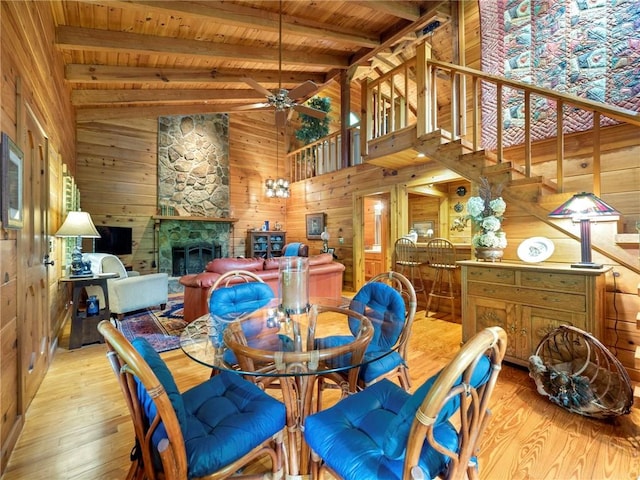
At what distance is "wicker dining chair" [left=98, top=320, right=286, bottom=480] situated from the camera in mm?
826

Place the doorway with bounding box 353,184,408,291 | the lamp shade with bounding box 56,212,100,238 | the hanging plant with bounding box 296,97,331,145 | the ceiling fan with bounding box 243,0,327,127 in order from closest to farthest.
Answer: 1. the lamp shade with bounding box 56,212,100,238
2. the ceiling fan with bounding box 243,0,327,127
3. the doorway with bounding box 353,184,408,291
4. the hanging plant with bounding box 296,97,331,145

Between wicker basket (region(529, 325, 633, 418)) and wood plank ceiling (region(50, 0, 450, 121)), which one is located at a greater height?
wood plank ceiling (region(50, 0, 450, 121))

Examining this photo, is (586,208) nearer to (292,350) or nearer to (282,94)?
(292,350)

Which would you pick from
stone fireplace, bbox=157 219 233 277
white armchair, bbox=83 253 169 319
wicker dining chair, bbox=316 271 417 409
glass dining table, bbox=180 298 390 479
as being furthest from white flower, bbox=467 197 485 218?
stone fireplace, bbox=157 219 233 277

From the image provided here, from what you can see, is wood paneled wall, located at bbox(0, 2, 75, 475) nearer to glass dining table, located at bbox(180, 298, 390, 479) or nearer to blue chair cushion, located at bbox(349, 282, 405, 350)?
glass dining table, located at bbox(180, 298, 390, 479)

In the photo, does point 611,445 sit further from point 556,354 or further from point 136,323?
point 136,323

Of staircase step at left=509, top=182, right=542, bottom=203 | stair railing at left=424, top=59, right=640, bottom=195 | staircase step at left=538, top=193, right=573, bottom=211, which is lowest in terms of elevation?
staircase step at left=538, top=193, right=573, bottom=211

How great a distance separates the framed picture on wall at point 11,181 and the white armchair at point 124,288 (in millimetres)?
2191

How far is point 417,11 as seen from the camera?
421 cm

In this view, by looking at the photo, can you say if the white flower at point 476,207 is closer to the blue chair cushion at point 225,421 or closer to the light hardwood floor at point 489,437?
the light hardwood floor at point 489,437

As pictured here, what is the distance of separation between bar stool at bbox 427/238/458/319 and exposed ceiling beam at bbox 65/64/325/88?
3390 mm

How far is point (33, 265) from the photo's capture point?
2.07 meters

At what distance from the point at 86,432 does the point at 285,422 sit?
53.8 inches

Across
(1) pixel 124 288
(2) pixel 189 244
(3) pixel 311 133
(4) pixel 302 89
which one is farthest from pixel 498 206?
(2) pixel 189 244
